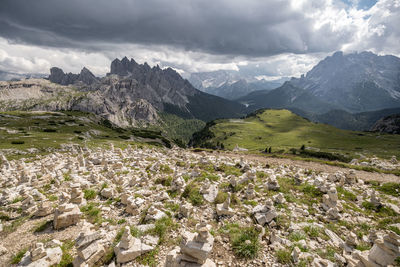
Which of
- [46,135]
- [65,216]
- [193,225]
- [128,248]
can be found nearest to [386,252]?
[193,225]

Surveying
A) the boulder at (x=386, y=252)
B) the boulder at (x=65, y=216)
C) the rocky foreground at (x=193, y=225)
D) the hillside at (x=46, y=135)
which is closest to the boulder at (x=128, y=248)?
the rocky foreground at (x=193, y=225)

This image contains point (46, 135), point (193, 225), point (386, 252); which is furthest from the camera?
point (46, 135)

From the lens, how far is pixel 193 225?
1057 cm

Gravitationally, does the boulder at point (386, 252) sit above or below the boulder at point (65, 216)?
above

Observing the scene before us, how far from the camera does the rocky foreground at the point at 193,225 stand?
25.3 feet

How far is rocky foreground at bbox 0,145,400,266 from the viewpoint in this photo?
7.72m

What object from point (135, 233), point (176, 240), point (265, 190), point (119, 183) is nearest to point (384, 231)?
point (265, 190)

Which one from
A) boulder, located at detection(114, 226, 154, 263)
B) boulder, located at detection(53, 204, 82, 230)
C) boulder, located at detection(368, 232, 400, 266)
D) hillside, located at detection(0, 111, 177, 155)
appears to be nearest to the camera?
boulder, located at detection(368, 232, 400, 266)

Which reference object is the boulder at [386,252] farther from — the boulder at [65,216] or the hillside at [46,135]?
the hillside at [46,135]

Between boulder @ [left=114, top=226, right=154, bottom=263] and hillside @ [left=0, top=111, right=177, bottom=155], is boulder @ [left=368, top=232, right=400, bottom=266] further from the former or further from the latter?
hillside @ [left=0, top=111, right=177, bottom=155]

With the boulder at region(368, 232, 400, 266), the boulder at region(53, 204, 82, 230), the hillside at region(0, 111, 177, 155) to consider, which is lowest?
the hillside at region(0, 111, 177, 155)

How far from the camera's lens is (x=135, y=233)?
30.5 ft

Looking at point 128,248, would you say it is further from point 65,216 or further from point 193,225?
point 65,216

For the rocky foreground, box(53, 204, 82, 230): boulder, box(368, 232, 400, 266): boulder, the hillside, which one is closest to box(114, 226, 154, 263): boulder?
the rocky foreground
